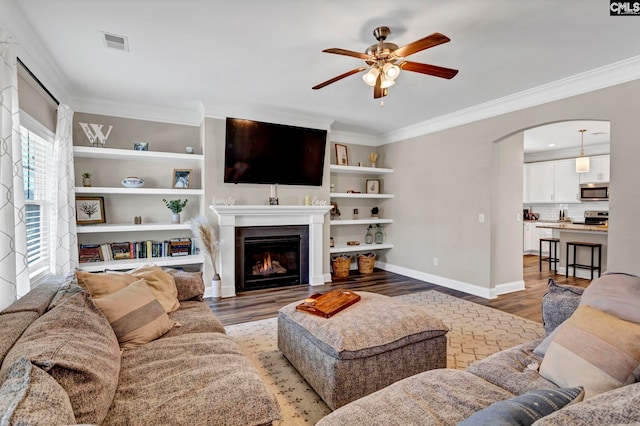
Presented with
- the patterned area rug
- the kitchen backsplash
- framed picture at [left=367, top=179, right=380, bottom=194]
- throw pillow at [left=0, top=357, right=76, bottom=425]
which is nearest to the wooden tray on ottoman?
the patterned area rug

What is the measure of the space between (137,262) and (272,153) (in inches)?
91.7

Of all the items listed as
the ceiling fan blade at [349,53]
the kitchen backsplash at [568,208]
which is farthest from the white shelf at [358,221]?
the kitchen backsplash at [568,208]

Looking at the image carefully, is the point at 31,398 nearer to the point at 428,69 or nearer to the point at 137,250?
the point at 428,69

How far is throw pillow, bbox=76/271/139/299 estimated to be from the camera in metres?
1.97

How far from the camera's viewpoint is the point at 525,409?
882mm

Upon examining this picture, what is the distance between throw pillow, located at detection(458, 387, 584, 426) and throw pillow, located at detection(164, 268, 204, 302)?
2.33 meters

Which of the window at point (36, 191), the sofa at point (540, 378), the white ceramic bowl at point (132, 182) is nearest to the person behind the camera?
the sofa at point (540, 378)

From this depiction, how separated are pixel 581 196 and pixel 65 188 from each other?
9.37 meters

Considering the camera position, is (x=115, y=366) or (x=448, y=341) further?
(x=448, y=341)

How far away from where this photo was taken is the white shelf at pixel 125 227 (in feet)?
12.9

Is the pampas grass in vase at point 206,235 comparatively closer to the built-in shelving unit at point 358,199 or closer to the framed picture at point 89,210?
the framed picture at point 89,210

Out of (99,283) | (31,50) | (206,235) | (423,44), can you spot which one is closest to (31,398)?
(99,283)

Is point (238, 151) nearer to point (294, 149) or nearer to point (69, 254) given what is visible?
point (294, 149)

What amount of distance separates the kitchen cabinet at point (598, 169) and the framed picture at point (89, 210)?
9270 mm
